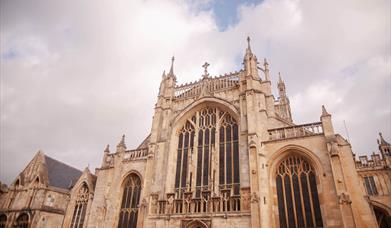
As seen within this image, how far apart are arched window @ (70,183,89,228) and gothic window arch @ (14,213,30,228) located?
185 inches

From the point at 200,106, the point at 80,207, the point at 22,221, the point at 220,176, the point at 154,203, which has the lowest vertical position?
the point at 22,221

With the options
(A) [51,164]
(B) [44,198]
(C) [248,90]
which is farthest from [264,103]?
(A) [51,164]

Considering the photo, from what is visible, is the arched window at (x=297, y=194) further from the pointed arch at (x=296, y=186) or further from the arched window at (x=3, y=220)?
the arched window at (x=3, y=220)

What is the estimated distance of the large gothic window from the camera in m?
16.7

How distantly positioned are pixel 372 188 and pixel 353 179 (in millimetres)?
11179

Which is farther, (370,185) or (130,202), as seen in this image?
(370,185)

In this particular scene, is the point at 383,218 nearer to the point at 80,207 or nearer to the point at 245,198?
the point at 245,198

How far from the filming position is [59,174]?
27062mm

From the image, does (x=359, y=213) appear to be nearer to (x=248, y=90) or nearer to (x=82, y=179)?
(x=248, y=90)

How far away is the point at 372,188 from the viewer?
21.9m

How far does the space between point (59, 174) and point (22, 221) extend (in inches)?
217

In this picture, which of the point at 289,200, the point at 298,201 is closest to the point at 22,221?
the point at 289,200

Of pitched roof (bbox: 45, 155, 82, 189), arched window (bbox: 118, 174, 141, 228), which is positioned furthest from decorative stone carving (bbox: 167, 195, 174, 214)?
pitched roof (bbox: 45, 155, 82, 189)

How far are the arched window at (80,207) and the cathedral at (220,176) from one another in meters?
0.08
